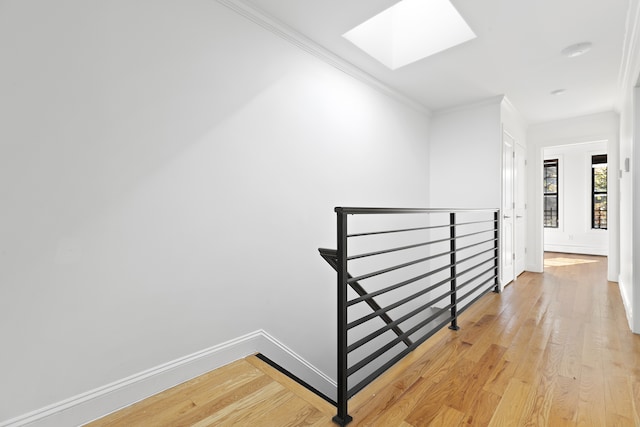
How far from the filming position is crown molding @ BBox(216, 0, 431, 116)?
6.41ft

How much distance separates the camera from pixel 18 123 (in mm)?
1218

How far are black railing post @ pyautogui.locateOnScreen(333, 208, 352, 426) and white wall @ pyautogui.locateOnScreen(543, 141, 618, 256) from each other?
22.1 ft

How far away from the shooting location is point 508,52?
256 centimetres

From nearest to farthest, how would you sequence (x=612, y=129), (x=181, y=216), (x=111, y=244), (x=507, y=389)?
(x=111, y=244) < (x=507, y=389) < (x=181, y=216) < (x=612, y=129)

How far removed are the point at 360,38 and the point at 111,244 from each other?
7.76 ft

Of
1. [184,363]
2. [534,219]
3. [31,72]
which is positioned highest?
[31,72]

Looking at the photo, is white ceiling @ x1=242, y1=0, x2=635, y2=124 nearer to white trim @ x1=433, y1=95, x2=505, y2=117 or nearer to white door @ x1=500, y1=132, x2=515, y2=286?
white trim @ x1=433, y1=95, x2=505, y2=117

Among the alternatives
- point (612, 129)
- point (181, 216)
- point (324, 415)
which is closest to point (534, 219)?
point (612, 129)

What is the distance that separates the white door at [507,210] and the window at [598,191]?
362 centimetres

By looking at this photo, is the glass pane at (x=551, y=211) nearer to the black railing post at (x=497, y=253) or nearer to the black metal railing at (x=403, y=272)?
the black metal railing at (x=403, y=272)

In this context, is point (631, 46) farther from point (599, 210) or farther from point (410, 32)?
point (599, 210)

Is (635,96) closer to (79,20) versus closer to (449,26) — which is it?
(449,26)

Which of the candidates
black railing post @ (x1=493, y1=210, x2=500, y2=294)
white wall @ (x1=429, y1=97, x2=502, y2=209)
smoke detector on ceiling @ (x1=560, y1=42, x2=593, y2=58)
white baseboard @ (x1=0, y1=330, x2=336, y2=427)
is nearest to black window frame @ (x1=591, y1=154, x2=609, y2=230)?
white wall @ (x1=429, y1=97, x2=502, y2=209)

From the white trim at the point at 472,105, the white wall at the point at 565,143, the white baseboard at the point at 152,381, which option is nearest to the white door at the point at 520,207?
the white wall at the point at 565,143
